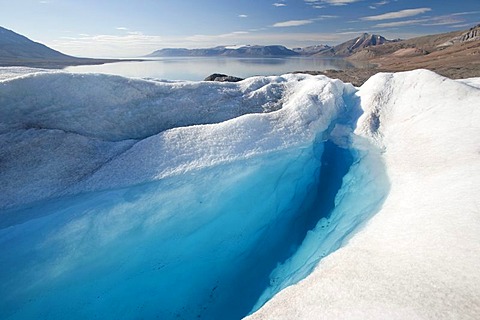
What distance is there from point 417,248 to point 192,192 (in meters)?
4.44

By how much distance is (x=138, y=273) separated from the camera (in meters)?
5.26

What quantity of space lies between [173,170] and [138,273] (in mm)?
2517

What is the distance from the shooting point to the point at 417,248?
4.33m

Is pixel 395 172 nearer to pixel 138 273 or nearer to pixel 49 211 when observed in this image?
pixel 138 273

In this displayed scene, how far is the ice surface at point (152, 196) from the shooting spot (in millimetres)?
5012

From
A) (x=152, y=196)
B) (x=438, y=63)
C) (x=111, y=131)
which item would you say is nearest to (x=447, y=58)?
(x=438, y=63)

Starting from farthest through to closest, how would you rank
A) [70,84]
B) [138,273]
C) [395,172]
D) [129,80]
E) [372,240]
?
[129,80]
[70,84]
[395,172]
[138,273]
[372,240]

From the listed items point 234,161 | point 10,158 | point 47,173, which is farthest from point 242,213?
point 10,158

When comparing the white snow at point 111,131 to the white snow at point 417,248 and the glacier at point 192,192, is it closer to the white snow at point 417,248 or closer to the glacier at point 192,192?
the glacier at point 192,192

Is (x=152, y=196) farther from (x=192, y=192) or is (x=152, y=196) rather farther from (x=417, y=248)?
(x=417, y=248)

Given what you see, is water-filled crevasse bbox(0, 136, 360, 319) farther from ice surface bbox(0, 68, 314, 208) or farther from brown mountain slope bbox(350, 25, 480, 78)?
brown mountain slope bbox(350, 25, 480, 78)

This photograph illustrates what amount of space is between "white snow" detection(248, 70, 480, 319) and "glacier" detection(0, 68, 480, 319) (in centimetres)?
5

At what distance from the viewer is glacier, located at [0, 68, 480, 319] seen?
489cm

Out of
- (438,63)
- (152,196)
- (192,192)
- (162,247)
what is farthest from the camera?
(438,63)
